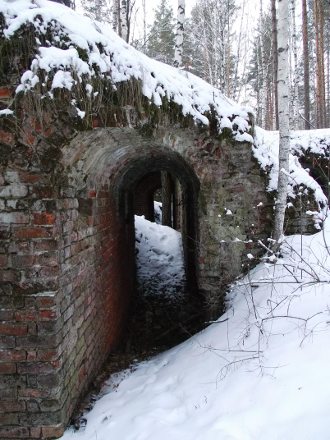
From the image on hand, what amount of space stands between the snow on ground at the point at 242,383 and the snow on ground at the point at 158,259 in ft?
12.7

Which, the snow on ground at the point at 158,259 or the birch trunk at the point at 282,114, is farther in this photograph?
the snow on ground at the point at 158,259

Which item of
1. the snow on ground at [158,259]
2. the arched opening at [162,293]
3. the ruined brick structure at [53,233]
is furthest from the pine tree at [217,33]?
the ruined brick structure at [53,233]

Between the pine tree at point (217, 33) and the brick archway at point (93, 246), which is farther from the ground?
the pine tree at point (217, 33)

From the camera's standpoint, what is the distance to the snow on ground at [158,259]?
26.8 ft

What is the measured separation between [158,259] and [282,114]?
546 cm

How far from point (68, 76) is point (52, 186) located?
79 cm

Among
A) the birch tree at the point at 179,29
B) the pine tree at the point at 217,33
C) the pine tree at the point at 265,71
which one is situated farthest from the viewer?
the pine tree at the point at 265,71

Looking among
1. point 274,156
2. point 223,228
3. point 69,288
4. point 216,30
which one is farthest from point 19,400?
A: point 216,30

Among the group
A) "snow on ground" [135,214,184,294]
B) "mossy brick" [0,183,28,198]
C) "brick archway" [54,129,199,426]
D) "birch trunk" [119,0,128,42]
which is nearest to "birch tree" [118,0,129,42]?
"birch trunk" [119,0,128,42]

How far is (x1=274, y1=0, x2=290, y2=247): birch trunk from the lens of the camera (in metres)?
4.54

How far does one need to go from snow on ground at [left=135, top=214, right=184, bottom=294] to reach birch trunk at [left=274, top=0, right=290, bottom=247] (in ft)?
12.5

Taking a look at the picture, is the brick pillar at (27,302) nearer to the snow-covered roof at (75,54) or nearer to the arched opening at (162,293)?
the snow-covered roof at (75,54)

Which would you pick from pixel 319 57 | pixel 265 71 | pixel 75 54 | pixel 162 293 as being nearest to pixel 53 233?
pixel 75 54

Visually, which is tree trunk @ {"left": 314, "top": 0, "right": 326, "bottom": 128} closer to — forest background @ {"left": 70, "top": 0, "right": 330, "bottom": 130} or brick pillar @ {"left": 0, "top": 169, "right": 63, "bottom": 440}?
forest background @ {"left": 70, "top": 0, "right": 330, "bottom": 130}
